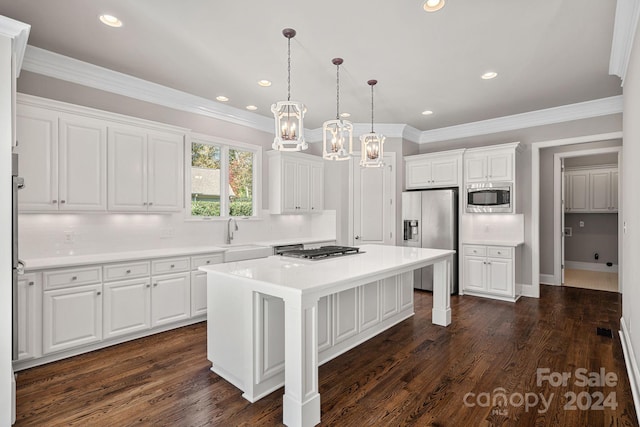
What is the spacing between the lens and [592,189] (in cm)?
700

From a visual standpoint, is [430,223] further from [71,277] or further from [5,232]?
[5,232]

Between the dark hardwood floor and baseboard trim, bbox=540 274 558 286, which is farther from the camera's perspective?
baseboard trim, bbox=540 274 558 286

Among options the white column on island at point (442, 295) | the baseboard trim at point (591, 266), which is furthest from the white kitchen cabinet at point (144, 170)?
the baseboard trim at point (591, 266)

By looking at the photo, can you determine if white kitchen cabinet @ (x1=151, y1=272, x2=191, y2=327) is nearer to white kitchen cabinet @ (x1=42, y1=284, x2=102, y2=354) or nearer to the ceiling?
white kitchen cabinet @ (x1=42, y1=284, x2=102, y2=354)

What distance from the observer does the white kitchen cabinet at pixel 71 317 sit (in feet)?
9.28

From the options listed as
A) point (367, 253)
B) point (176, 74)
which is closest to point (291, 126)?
point (367, 253)

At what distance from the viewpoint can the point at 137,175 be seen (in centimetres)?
361

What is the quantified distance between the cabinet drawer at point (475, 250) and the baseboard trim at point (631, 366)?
6.23 ft

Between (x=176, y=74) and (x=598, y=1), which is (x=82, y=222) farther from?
(x=598, y=1)

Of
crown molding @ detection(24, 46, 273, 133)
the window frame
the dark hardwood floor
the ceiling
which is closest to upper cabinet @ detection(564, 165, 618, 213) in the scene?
A: the ceiling

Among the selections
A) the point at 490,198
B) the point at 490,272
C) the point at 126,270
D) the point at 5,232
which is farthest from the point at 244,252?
the point at 490,198

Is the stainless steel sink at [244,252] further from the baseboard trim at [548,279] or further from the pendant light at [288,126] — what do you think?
the baseboard trim at [548,279]

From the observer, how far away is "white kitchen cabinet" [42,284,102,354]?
2828 mm

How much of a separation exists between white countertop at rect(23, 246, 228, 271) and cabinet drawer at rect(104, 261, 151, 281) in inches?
2.7
